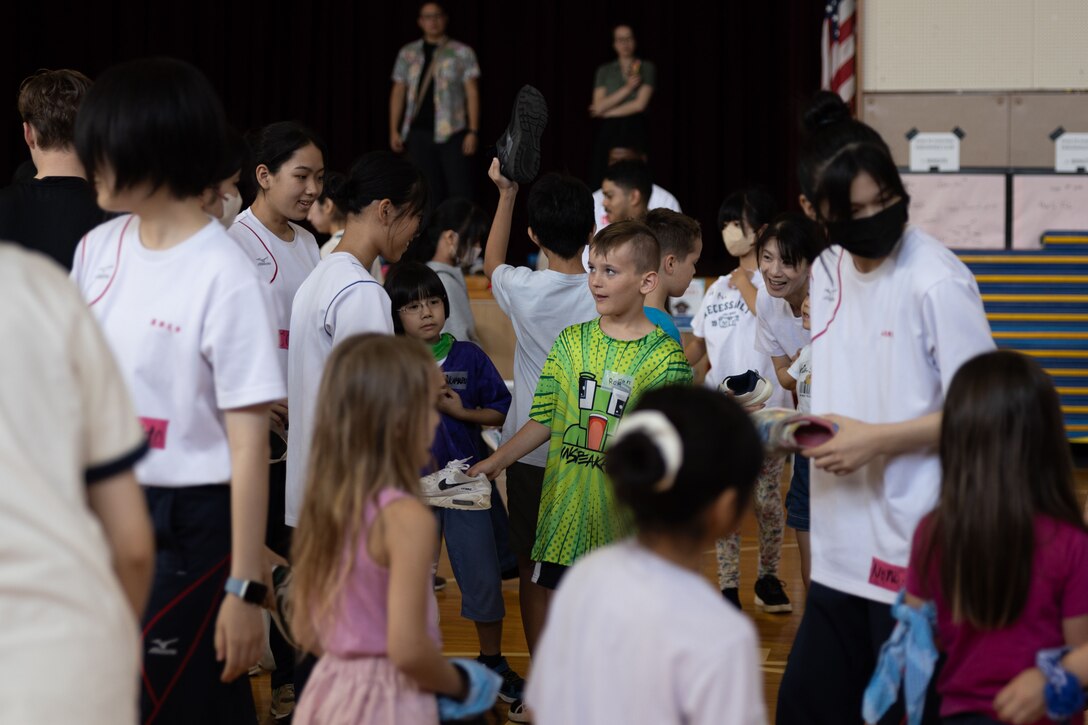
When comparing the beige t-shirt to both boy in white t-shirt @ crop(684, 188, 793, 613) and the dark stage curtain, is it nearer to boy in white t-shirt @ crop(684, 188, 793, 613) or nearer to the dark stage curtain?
boy in white t-shirt @ crop(684, 188, 793, 613)

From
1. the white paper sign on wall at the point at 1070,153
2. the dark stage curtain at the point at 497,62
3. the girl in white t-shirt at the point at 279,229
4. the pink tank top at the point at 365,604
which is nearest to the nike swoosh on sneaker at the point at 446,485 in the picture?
the girl in white t-shirt at the point at 279,229

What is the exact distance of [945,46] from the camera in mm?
6730

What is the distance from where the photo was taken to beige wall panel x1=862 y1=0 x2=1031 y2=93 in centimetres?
668

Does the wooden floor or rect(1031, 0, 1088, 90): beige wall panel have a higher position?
rect(1031, 0, 1088, 90): beige wall panel

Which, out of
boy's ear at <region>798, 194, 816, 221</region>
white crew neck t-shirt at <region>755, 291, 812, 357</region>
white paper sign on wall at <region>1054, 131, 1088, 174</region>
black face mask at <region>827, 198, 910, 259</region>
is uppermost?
white paper sign on wall at <region>1054, 131, 1088, 174</region>

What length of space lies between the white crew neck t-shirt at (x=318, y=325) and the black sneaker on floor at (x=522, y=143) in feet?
2.45

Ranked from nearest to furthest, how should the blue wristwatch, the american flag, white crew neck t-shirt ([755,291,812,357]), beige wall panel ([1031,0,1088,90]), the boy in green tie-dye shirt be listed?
1. the blue wristwatch
2. the boy in green tie-dye shirt
3. white crew neck t-shirt ([755,291,812,357])
4. beige wall panel ([1031,0,1088,90])
5. the american flag

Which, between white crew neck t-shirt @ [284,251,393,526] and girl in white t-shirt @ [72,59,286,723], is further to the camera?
white crew neck t-shirt @ [284,251,393,526]

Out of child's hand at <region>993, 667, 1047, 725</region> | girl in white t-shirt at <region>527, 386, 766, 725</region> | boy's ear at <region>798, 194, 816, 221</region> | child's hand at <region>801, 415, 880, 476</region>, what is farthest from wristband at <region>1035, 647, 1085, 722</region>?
boy's ear at <region>798, 194, 816, 221</region>

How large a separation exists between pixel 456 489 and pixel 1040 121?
478cm

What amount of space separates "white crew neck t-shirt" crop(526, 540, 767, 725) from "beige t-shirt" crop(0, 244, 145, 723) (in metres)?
0.56

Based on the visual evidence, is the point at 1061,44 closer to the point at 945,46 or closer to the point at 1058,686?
the point at 945,46

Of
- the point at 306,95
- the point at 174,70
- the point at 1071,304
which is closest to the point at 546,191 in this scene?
the point at 174,70

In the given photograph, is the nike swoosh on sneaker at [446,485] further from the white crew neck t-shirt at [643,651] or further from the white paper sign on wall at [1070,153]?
the white paper sign on wall at [1070,153]
